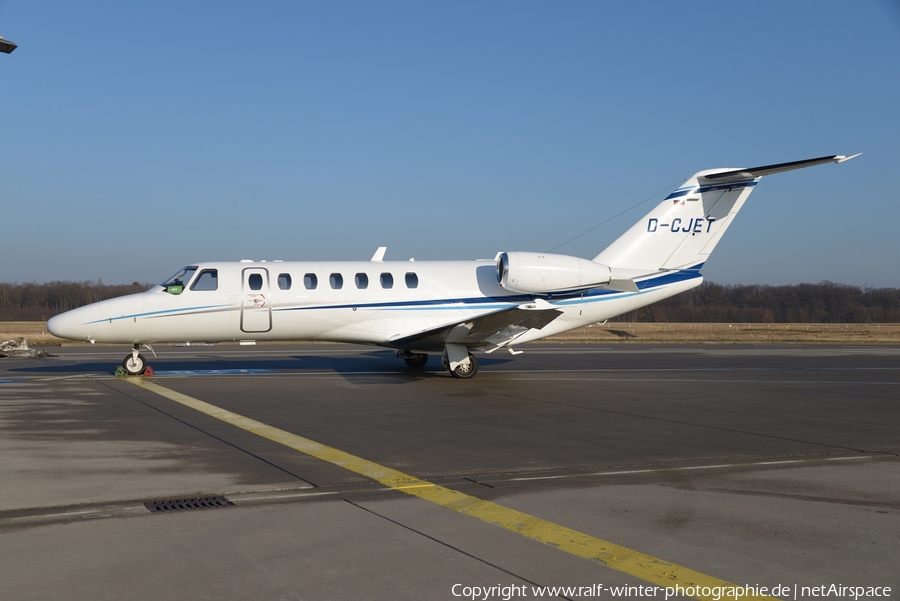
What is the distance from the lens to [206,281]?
18531 millimetres

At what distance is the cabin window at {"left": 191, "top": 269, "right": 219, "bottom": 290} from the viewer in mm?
18484

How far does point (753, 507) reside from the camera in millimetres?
6449

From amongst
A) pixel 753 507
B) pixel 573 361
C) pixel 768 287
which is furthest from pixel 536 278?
pixel 768 287

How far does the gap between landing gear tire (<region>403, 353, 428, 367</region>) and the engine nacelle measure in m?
3.60

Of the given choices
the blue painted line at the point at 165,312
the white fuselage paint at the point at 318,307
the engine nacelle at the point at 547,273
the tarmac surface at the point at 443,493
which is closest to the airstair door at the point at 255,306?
the white fuselage paint at the point at 318,307

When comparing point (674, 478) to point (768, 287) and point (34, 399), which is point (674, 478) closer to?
point (34, 399)

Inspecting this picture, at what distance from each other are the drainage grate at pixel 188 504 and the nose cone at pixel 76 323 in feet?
42.3

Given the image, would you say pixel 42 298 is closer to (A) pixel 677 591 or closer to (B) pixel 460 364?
(B) pixel 460 364

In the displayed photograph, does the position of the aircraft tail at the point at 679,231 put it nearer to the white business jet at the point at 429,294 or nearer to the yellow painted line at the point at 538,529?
the white business jet at the point at 429,294

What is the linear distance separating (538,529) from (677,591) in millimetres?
1405

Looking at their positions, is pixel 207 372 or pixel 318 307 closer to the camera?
pixel 318 307

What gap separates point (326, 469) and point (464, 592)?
146 inches

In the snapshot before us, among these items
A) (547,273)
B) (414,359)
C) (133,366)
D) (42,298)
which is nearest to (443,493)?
(547,273)

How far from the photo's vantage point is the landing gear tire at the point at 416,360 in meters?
20.8
